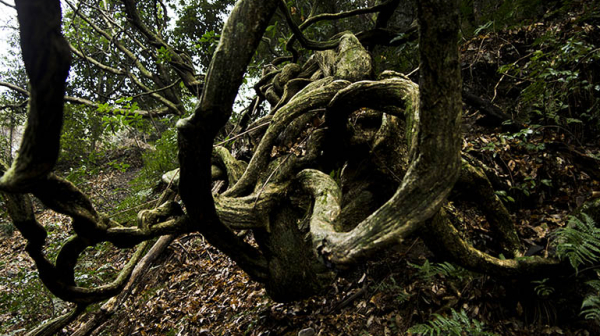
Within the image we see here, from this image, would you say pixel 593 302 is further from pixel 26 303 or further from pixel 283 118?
pixel 26 303

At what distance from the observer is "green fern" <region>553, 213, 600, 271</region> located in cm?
187

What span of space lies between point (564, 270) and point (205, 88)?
282 cm

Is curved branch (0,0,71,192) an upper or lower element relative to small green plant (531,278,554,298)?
upper

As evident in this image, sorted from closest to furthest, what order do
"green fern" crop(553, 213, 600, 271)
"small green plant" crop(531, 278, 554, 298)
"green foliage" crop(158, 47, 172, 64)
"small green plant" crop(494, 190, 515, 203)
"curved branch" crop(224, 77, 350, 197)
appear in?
"green fern" crop(553, 213, 600, 271) < "small green plant" crop(531, 278, 554, 298) < "small green plant" crop(494, 190, 515, 203) < "curved branch" crop(224, 77, 350, 197) < "green foliage" crop(158, 47, 172, 64)

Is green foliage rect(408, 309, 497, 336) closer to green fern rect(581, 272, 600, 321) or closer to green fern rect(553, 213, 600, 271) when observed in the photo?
green fern rect(581, 272, 600, 321)

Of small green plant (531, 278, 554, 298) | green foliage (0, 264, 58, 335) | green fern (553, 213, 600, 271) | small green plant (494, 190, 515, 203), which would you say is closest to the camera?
green fern (553, 213, 600, 271)

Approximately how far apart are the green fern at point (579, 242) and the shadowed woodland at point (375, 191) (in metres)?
0.01

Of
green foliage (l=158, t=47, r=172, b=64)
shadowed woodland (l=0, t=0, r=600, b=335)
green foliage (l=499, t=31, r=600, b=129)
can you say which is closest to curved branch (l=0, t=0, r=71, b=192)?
shadowed woodland (l=0, t=0, r=600, b=335)

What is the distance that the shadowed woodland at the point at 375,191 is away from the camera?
4.28 ft

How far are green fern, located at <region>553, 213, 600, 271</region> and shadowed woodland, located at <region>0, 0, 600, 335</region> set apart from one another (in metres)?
0.01

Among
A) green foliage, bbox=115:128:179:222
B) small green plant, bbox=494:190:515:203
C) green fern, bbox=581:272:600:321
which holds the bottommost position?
green fern, bbox=581:272:600:321

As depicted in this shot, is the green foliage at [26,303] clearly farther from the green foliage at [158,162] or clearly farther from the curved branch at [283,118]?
the curved branch at [283,118]

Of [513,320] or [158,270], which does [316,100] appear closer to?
[513,320]

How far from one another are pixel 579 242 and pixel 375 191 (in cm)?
157
